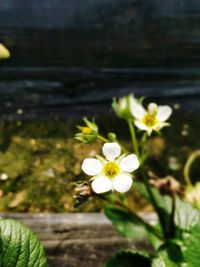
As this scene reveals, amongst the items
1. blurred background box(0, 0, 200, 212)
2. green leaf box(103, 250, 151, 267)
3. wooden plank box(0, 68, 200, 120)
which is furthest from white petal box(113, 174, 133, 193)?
wooden plank box(0, 68, 200, 120)

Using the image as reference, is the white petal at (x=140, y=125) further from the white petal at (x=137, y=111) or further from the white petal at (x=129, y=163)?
the white petal at (x=129, y=163)

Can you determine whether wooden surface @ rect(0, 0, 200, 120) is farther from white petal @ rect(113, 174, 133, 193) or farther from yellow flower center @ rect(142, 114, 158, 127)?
white petal @ rect(113, 174, 133, 193)

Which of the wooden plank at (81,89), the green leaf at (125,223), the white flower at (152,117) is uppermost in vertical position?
the wooden plank at (81,89)

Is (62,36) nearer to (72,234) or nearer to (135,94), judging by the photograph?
(135,94)

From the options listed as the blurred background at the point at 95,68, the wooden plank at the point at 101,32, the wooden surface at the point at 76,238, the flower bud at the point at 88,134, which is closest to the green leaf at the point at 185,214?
the wooden surface at the point at 76,238

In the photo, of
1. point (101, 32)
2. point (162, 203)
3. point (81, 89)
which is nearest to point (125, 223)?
point (162, 203)

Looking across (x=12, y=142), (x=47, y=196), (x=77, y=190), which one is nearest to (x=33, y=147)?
(x=12, y=142)
